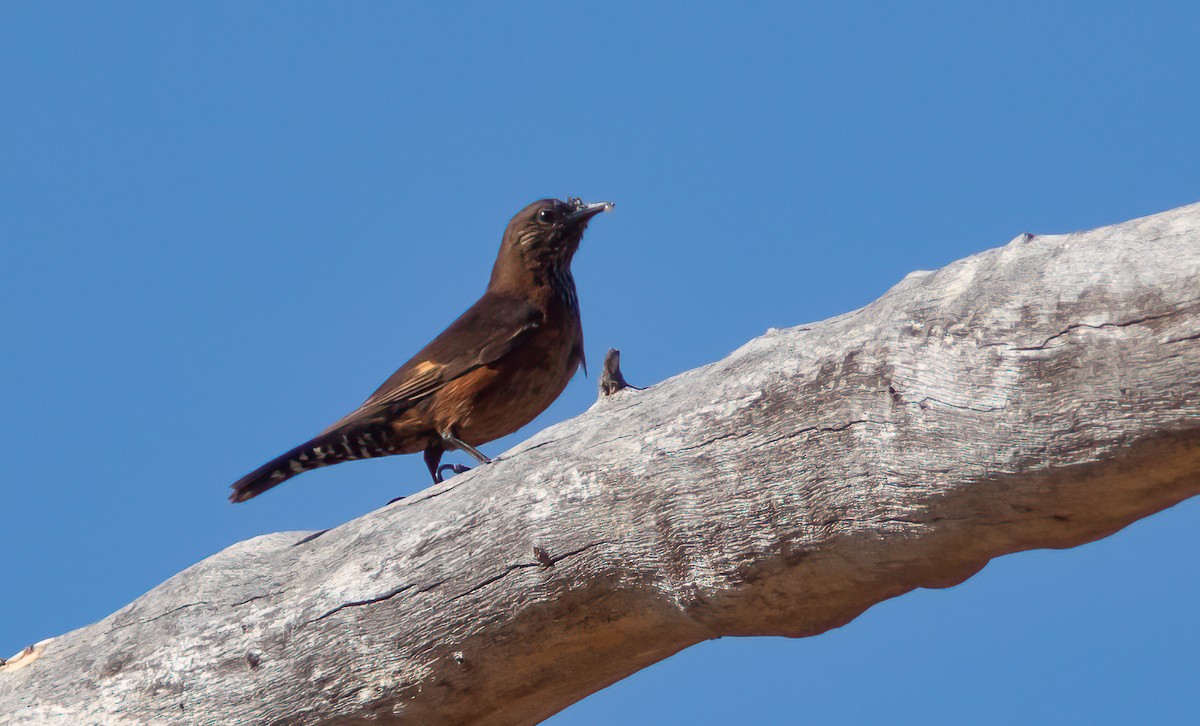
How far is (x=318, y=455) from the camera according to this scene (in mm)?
5051

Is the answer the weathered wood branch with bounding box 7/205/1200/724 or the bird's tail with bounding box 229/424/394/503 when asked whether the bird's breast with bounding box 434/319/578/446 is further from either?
the weathered wood branch with bounding box 7/205/1200/724

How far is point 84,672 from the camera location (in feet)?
12.3

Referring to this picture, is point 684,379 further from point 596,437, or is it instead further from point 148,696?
point 148,696

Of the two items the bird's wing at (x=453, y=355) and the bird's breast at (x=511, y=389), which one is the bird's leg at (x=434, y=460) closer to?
the bird's breast at (x=511, y=389)

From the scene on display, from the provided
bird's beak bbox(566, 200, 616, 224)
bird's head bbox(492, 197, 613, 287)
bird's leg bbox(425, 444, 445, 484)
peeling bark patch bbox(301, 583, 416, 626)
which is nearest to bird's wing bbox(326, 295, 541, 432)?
bird's leg bbox(425, 444, 445, 484)

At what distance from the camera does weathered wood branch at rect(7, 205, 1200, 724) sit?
263cm

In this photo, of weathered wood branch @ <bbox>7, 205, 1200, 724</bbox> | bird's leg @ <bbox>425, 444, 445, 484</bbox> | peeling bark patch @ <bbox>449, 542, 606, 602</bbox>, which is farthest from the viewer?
bird's leg @ <bbox>425, 444, 445, 484</bbox>

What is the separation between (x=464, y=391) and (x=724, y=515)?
88.2 inches

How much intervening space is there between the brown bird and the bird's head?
0.25 meters

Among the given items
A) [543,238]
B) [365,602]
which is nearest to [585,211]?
[543,238]

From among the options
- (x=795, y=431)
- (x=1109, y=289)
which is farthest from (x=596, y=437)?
(x=1109, y=289)

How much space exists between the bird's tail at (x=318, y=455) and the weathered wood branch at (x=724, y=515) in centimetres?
100

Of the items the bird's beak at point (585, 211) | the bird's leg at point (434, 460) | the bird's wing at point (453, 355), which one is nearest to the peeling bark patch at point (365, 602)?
the bird's wing at point (453, 355)

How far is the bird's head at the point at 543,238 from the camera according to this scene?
5910 millimetres
